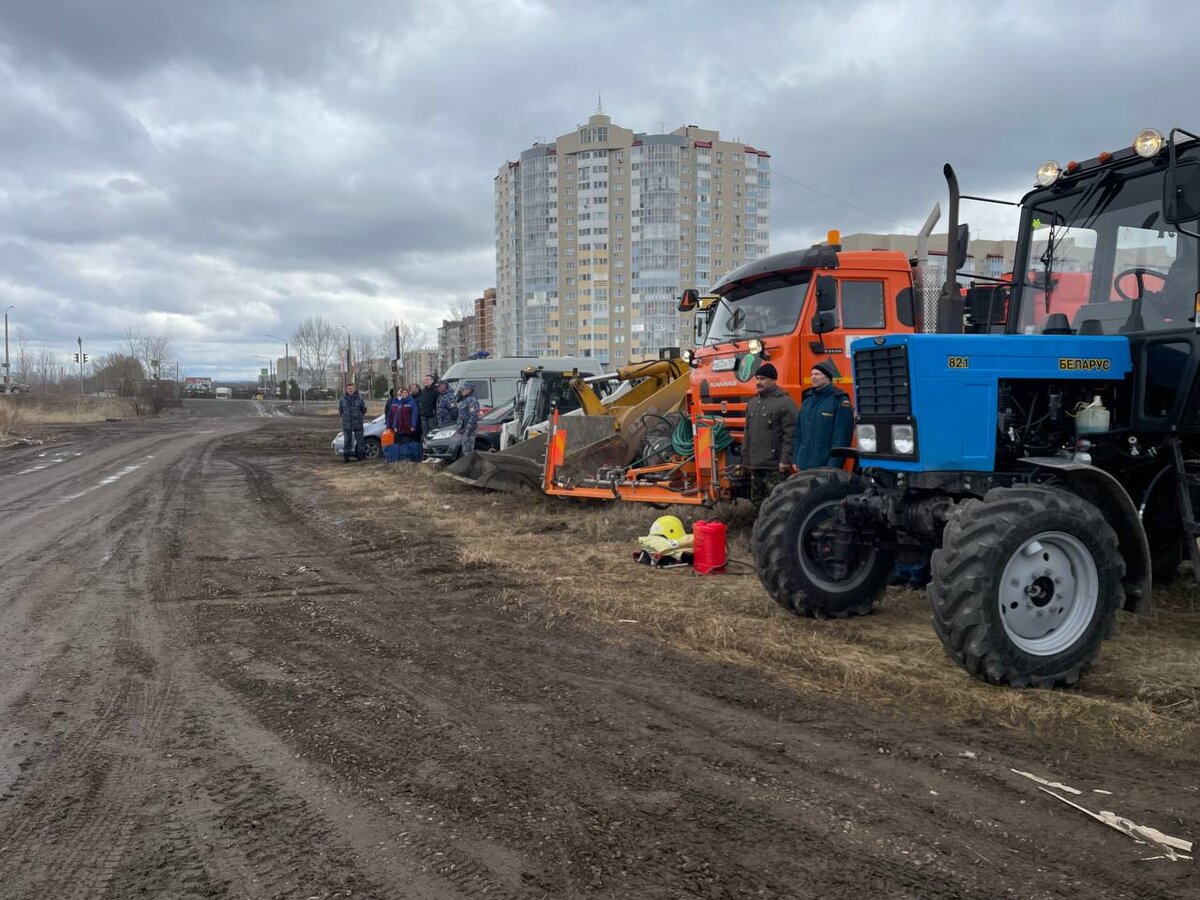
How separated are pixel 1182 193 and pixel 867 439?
7.47 ft

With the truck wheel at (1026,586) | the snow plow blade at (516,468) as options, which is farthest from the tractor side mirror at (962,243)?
the snow plow blade at (516,468)

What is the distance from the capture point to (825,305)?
329 inches

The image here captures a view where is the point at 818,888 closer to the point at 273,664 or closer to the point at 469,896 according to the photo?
the point at 469,896

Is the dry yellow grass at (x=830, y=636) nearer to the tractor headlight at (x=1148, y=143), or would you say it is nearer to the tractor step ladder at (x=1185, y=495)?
the tractor step ladder at (x=1185, y=495)

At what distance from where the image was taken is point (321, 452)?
23297 millimetres

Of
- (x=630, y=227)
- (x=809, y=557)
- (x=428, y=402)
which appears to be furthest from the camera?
(x=630, y=227)

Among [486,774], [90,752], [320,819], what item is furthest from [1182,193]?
[90,752]

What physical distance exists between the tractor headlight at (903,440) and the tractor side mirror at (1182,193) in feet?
6.55

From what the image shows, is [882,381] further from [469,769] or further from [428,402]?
[428,402]

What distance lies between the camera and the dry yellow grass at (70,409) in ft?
139

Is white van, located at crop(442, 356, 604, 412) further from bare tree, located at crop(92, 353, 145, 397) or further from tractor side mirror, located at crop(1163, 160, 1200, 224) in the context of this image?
bare tree, located at crop(92, 353, 145, 397)

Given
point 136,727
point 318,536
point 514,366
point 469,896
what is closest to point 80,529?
point 318,536

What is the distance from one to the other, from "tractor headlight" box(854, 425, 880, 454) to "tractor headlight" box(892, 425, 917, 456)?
0.17m

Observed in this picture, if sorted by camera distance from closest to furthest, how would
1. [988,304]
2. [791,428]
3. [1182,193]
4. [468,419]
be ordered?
1. [1182,193]
2. [988,304]
3. [791,428]
4. [468,419]
